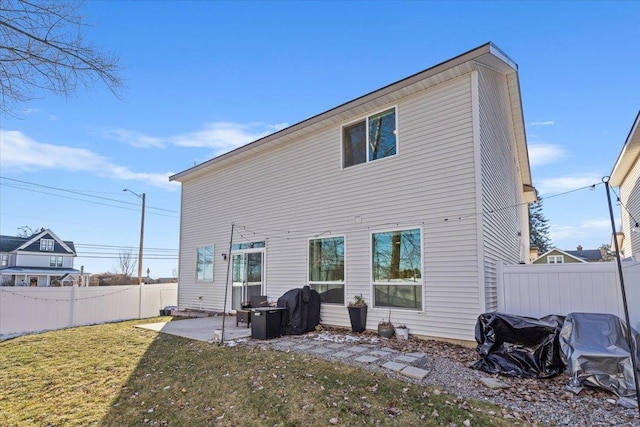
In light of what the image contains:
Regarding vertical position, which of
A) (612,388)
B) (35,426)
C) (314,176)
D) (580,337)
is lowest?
(35,426)

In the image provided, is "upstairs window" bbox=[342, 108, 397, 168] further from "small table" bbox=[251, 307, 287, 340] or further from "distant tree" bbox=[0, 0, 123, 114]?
"distant tree" bbox=[0, 0, 123, 114]

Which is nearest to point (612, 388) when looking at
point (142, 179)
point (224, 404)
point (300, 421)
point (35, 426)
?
point (300, 421)

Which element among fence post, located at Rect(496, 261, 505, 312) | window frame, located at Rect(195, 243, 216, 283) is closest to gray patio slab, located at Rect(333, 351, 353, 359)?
fence post, located at Rect(496, 261, 505, 312)

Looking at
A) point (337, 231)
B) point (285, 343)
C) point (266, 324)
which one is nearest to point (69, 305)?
point (266, 324)

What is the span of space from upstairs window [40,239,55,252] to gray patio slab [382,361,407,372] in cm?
3775

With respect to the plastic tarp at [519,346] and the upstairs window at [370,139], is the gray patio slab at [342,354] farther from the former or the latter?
the upstairs window at [370,139]

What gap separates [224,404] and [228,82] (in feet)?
30.6

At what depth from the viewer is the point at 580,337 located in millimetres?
4512

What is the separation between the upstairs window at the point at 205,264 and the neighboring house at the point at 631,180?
1189cm

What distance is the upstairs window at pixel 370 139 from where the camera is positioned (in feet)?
26.2

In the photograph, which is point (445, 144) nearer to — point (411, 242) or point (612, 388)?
point (411, 242)

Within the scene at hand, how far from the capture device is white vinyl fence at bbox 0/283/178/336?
10695 millimetres

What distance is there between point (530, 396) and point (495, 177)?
527 cm

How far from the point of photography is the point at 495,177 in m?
8.13
